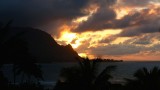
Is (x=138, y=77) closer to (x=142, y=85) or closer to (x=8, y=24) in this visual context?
(x=142, y=85)

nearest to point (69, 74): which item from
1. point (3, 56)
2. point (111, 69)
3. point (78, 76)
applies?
point (78, 76)

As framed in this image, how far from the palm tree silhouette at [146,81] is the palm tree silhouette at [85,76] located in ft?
6.16

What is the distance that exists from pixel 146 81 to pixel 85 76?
168 inches

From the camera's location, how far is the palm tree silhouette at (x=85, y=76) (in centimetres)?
2728

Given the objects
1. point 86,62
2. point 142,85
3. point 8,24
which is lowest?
point 142,85

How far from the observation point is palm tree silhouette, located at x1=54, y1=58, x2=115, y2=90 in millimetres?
27281

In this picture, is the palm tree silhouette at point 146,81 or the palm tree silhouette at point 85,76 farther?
the palm tree silhouette at point 85,76

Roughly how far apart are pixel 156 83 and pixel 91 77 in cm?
450

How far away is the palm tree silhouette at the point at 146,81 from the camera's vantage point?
26969 mm

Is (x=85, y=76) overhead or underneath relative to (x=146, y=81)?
overhead

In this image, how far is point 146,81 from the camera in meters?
27.6

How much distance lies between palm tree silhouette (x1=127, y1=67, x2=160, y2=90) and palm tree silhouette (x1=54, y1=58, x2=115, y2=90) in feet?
6.16

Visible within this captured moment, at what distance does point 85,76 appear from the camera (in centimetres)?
2764

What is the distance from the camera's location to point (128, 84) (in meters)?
27.9
